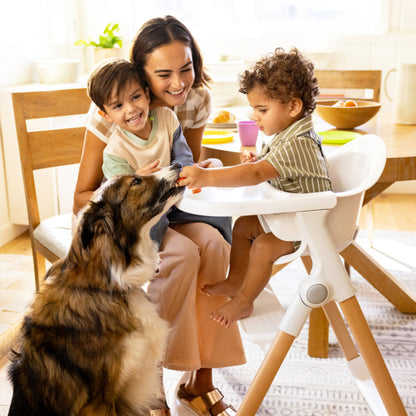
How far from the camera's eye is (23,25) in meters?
3.55

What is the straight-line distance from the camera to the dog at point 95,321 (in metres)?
1.30

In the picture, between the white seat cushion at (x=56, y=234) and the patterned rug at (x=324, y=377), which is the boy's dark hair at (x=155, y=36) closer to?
the white seat cushion at (x=56, y=234)

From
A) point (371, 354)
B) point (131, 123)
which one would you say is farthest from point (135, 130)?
point (371, 354)

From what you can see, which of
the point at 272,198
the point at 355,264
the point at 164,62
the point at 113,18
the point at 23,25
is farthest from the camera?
the point at 113,18

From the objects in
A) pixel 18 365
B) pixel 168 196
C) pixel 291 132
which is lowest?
pixel 18 365

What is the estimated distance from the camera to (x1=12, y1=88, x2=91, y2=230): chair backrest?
6.44ft

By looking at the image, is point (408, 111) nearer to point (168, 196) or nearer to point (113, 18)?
point (168, 196)

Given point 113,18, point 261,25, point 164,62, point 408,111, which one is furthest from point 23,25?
point 408,111

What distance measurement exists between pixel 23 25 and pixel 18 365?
2.83 metres

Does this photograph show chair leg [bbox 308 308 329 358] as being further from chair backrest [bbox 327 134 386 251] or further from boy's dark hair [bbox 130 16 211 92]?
boy's dark hair [bbox 130 16 211 92]

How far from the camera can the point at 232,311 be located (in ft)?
5.07

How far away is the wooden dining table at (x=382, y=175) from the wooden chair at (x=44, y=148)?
1.85ft

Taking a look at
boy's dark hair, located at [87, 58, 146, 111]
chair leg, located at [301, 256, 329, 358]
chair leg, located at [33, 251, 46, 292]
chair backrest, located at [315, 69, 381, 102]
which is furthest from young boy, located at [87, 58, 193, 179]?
chair backrest, located at [315, 69, 381, 102]

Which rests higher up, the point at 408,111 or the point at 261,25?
the point at 261,25
